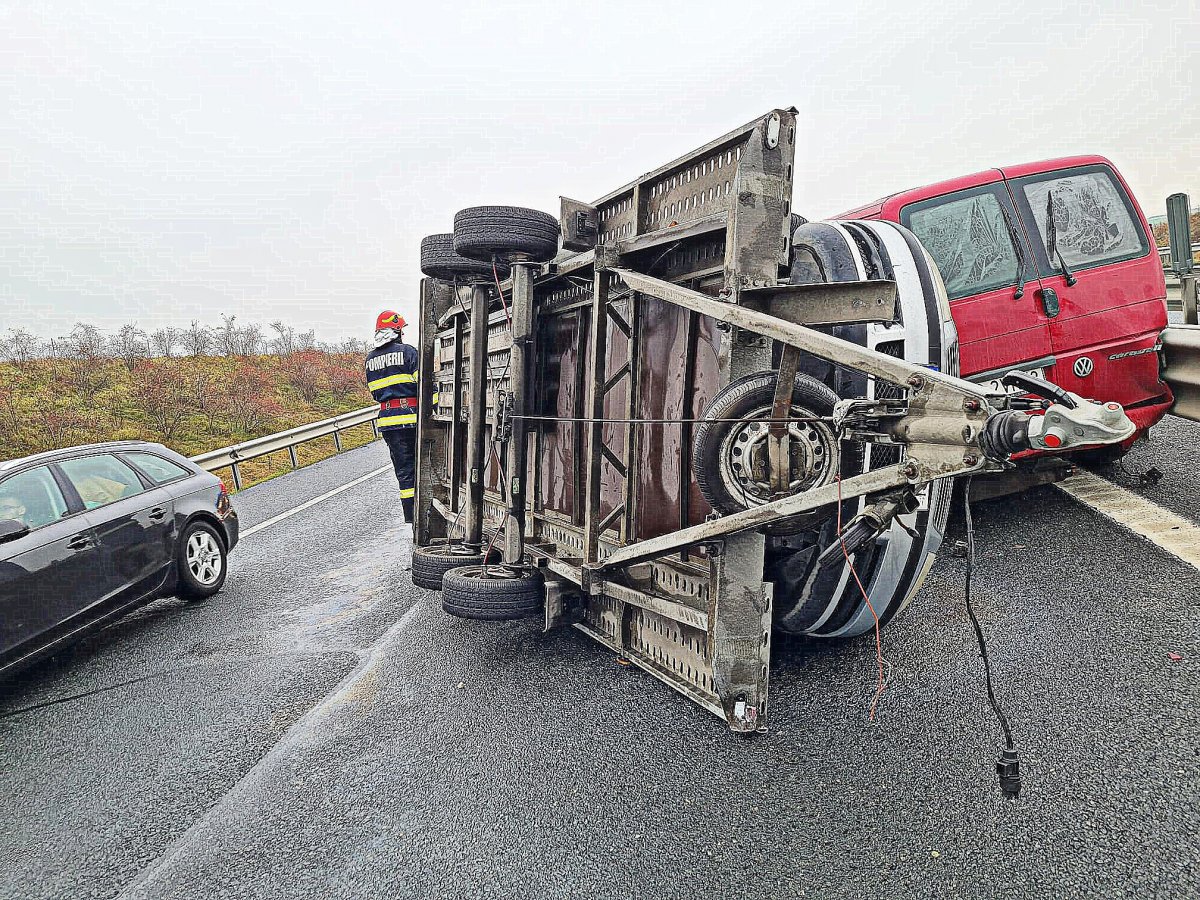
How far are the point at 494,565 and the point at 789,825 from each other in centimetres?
232

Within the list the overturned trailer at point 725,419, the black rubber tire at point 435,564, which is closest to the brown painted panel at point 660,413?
the overturned trailer at point 725,419

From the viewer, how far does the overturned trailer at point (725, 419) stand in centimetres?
224

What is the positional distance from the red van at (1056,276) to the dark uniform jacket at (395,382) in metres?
4.38

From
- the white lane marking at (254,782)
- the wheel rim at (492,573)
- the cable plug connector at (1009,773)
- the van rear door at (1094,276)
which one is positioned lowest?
the white lane marking at (254,782)

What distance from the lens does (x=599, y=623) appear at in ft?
12.5

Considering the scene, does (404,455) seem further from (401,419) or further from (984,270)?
(984,270)

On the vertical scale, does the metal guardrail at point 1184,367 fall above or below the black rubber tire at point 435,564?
above

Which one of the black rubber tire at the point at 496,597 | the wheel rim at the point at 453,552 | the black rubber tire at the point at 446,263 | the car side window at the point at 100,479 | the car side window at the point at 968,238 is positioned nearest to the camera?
the black rubber tire at the point at 496,597

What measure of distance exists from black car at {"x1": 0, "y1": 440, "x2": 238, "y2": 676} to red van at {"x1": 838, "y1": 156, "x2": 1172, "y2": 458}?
6158 millimetres

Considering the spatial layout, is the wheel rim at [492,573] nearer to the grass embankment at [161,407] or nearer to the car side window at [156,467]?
the car side window at [156,467]

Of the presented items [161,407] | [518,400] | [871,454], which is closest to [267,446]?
[161,407]

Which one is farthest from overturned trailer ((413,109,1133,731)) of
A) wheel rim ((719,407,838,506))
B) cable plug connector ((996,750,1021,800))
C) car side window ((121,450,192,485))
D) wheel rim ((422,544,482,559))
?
car side window ((121,450,192,485))

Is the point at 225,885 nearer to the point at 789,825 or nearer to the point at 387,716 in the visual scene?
the point at 387,716

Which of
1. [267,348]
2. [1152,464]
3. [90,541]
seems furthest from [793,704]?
[267,348]
